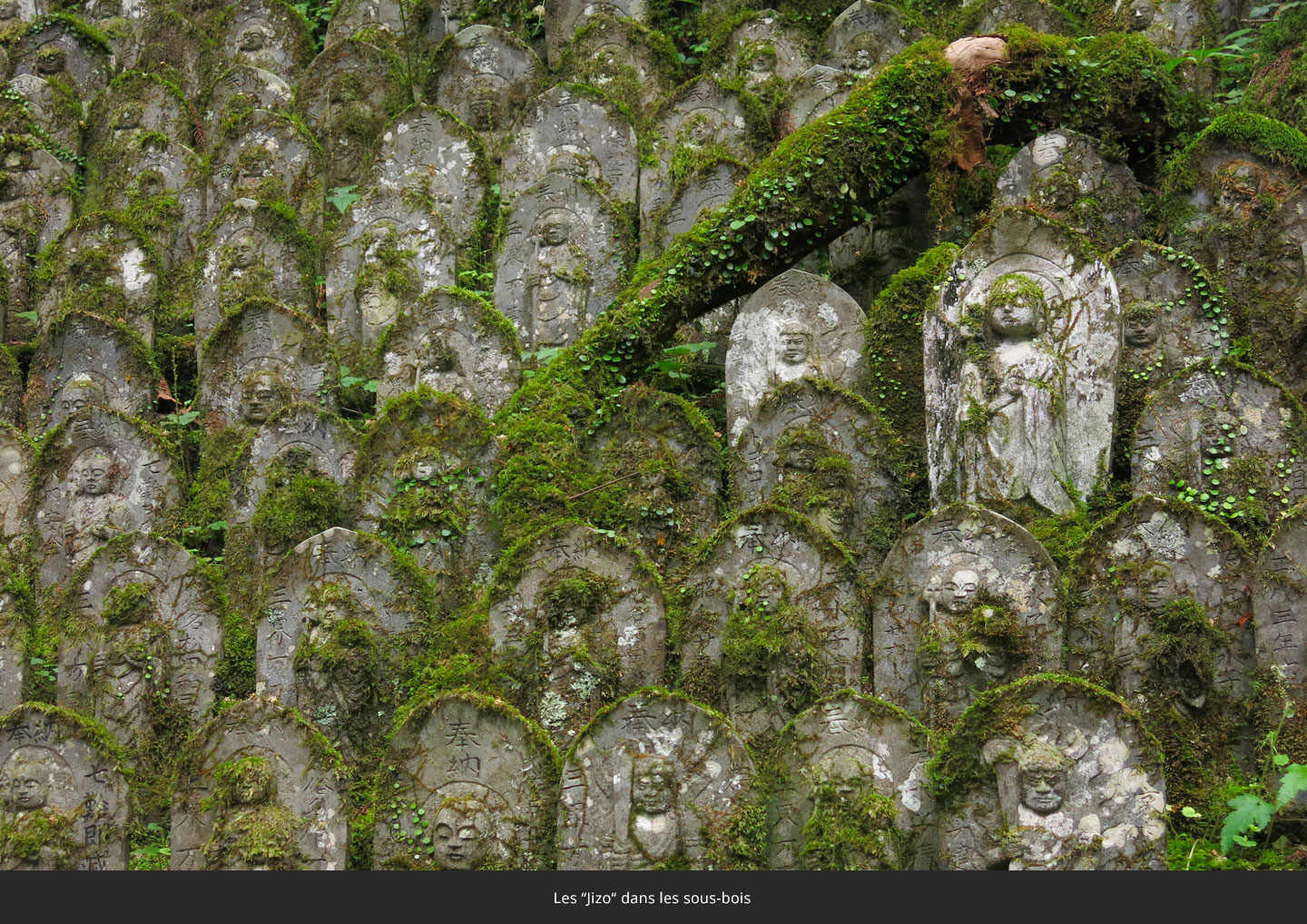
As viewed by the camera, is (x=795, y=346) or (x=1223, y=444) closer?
(x=1223, y=444)

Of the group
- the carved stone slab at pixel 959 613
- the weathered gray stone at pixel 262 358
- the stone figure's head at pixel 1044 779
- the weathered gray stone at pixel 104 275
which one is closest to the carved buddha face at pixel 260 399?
the weathered gray stone at pixel 262 358

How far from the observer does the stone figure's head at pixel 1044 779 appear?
672 centimetres

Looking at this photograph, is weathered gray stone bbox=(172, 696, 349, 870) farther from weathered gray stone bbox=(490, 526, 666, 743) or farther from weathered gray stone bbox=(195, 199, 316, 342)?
weathered gray stone bbox=(195, 199, 316, 342)

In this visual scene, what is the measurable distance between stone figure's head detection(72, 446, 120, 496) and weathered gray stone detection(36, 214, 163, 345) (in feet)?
6.02

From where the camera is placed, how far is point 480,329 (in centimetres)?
1048

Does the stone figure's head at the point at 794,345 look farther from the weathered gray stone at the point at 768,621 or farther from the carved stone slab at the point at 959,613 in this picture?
the carved stone slab at the point at 959,613

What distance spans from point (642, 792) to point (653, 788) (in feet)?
0.18

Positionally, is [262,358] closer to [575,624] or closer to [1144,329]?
[575,624]

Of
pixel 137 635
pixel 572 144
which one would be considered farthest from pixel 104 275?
pixel 137 635

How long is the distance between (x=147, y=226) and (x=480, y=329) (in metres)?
3.59

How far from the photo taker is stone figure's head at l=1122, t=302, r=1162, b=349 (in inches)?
371

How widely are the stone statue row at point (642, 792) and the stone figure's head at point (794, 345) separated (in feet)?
10.4

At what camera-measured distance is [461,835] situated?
7086 mm

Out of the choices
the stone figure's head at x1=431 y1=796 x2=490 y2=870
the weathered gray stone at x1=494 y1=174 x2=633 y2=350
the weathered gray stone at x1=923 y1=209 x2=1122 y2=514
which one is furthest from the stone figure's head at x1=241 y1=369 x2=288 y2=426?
the weathered gray stone at x1=923 y1=209 x2=1122 y2=514
